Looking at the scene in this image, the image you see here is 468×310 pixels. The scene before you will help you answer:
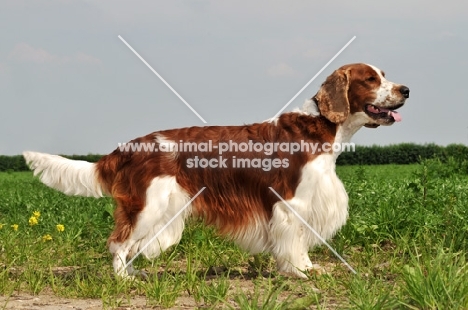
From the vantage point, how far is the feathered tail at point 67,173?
563cm

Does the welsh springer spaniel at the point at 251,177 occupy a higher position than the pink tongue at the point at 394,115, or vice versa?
the pink tongue at the point at 394,115

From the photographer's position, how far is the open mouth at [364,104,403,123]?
5.41 m

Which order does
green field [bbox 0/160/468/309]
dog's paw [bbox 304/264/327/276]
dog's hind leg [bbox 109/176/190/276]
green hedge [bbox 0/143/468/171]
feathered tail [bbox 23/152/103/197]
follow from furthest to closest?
green hedge [bbox 0/143/468/171] → feathered tail [bbox 23/152/103/197] → dog's hind leg [bbox 109/176/190/276] → dog's paw [bbox 304/264/327/276] → green field [bbox 0/160/468/309]

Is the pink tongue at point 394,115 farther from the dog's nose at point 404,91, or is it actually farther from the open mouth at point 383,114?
the dog's nose at point 404,91

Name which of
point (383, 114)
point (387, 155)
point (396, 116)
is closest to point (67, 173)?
point (383, 114)

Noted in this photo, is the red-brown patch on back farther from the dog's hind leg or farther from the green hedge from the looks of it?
the green hedge

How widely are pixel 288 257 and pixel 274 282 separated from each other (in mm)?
546

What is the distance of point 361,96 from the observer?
5.47 meters

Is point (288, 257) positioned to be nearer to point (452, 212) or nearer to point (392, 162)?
point (452, 212)

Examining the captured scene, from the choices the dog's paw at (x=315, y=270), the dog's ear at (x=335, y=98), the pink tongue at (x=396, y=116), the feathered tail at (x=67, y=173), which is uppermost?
the dog's ear at (x=335, y=98)

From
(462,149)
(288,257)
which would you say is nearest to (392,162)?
(462,149)

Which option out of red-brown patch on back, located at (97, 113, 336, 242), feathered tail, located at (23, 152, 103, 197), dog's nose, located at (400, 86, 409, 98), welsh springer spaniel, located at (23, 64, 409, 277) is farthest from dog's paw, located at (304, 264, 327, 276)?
feathered tail, located at (23, 152, 103, 197)

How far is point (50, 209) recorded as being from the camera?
27.8 ft

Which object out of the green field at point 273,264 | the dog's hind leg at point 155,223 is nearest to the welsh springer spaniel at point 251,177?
the dog's hind leg at point 155,223
